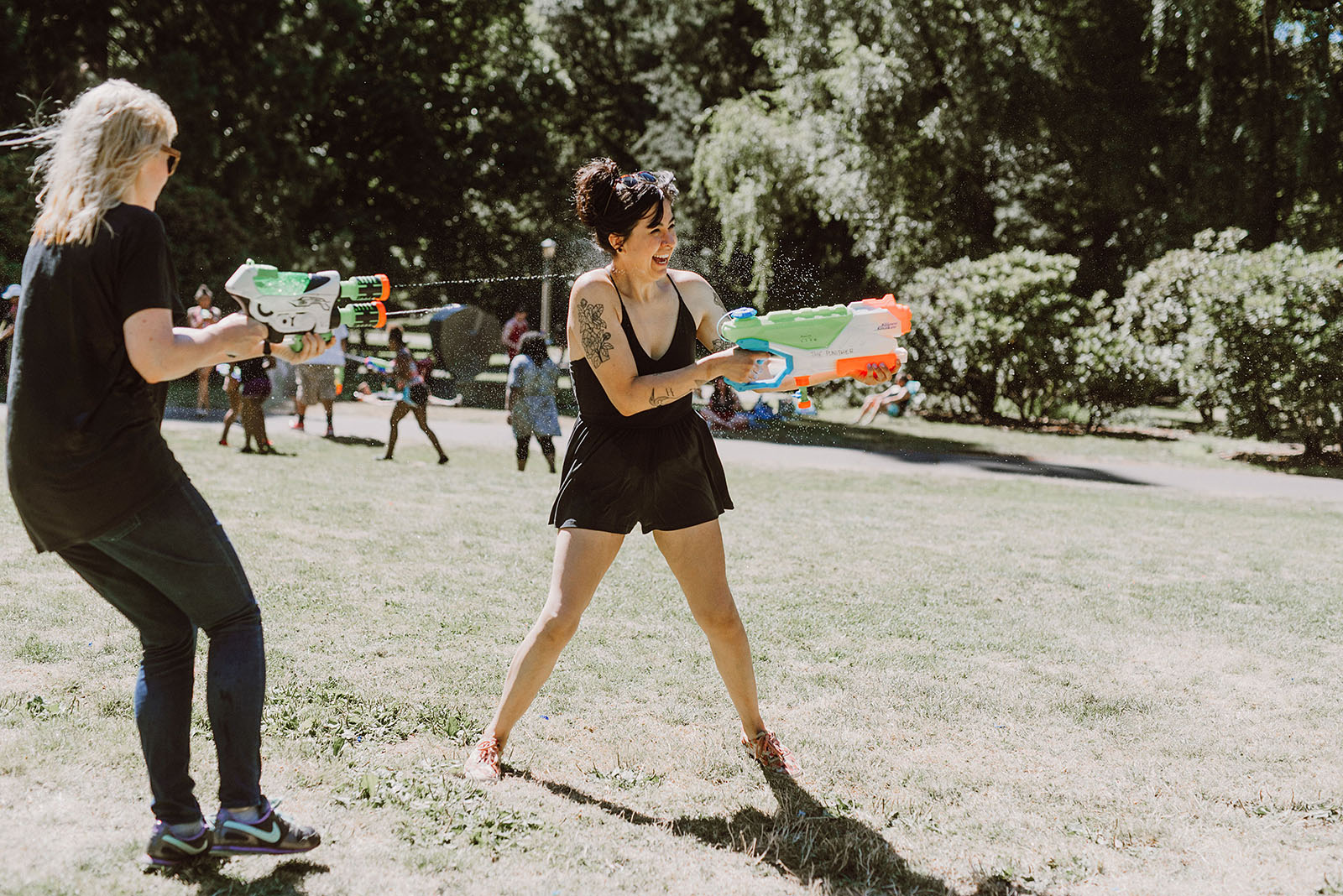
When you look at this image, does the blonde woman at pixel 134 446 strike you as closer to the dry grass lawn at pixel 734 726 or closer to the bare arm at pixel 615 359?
the dry grass lawn at pixel 734 726

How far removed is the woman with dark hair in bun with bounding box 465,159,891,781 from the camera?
317cm

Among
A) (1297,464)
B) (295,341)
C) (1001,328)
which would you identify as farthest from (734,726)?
(1001,328)

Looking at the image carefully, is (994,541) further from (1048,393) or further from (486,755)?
(1048,393)

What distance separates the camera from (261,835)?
8.68 feet

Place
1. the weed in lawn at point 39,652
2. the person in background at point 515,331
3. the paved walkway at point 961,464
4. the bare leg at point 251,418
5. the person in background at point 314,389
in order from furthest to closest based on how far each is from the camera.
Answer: the person in background at point 314,389 < the paved walkway at point 961,464 < the person in background at point 515,331 < the bare leg at point 251,418 < the weed in lawn at point 39,652

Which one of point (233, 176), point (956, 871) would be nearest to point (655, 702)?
point (956, 871)

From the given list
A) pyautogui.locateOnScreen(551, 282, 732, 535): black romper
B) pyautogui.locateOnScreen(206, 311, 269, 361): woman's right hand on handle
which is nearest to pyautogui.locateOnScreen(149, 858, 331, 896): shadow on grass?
pyautogui.locateOnScreen(551, 282, 732, 535): black romper

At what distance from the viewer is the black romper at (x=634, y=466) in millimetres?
3270

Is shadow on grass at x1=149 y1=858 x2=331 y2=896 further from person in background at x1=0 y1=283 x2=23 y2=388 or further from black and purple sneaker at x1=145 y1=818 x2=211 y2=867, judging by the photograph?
person in background at x1=0 y1=283 x2=23 y2=388

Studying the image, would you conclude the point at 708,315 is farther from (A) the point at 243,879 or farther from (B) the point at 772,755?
(A) the point at 243,879

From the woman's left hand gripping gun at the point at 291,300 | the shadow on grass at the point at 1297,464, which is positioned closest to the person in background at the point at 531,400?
the woman's left hand gripping gun at the point at 291,300

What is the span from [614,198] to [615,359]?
491 millimetres

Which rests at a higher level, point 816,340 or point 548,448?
point 816,340

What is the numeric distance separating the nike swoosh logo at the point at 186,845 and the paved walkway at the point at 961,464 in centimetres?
1007
